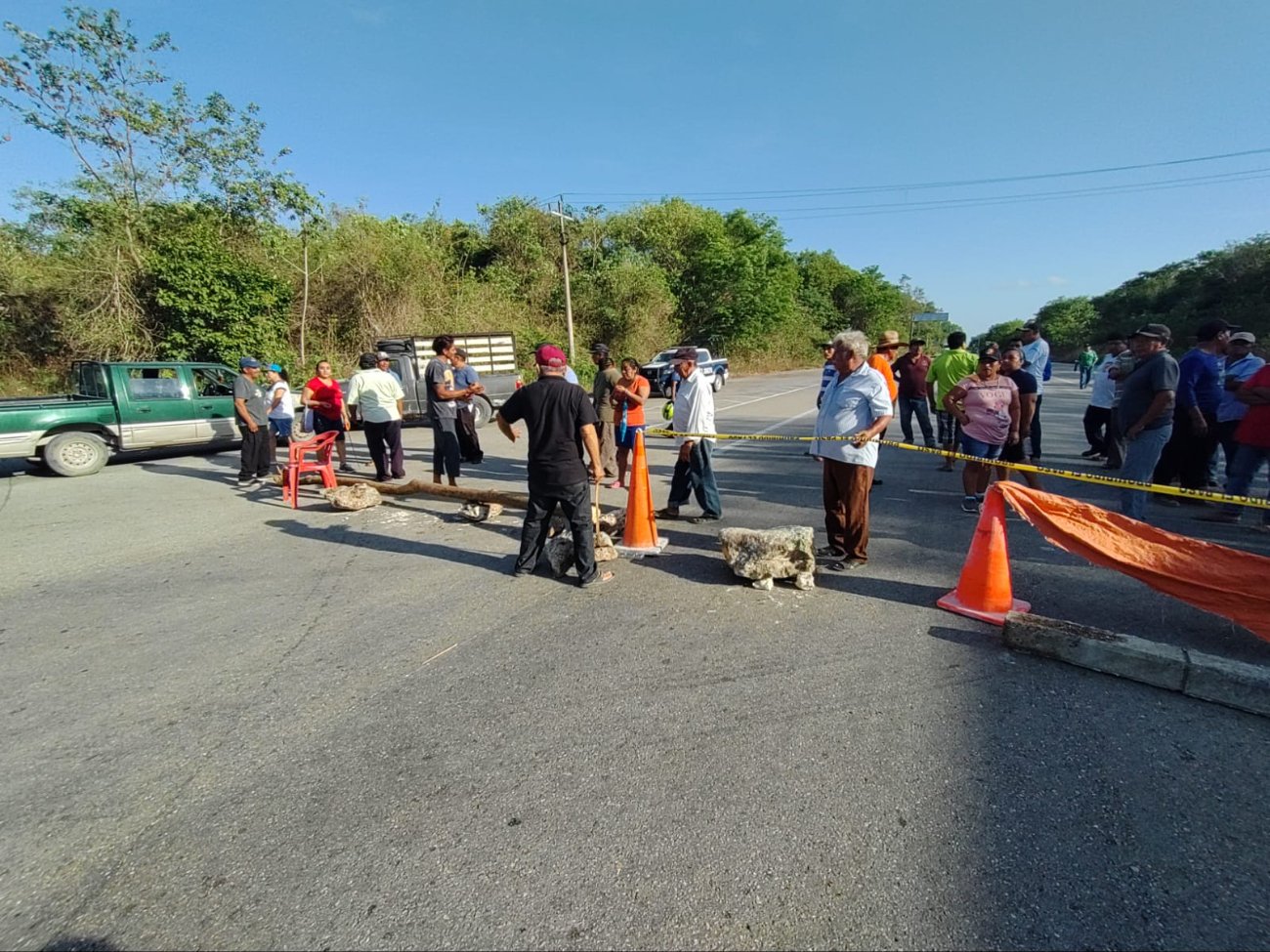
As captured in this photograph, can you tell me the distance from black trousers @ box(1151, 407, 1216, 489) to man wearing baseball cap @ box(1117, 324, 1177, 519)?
6.97 feet

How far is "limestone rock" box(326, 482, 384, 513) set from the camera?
6570 millimetres

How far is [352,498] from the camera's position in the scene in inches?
259

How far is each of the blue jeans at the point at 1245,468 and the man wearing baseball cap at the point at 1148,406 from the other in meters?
1.51

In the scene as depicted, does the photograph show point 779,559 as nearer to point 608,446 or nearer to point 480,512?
point 480,512

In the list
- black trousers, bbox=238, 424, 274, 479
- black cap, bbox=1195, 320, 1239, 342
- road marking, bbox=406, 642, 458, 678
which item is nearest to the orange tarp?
black cap, bbox=1195, 320, 1239, 342

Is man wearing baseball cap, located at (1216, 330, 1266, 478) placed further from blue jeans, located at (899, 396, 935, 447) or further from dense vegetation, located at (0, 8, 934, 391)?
dense vegetation, located at (0, 8, 934, 391)

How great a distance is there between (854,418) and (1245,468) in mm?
4247

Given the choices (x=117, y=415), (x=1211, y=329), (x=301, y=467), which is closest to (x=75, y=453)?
(x=117, y=415)

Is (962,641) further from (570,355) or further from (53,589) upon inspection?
(570,355)

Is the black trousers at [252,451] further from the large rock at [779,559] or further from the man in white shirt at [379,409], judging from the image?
→ the large rock at [779,559]

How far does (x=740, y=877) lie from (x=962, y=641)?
2.20 metres

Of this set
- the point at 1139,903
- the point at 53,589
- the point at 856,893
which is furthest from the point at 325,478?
the point at 1139,903

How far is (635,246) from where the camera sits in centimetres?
3462

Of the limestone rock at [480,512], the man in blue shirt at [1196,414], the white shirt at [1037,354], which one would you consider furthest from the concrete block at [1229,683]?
the white shirt at [1037,354]
